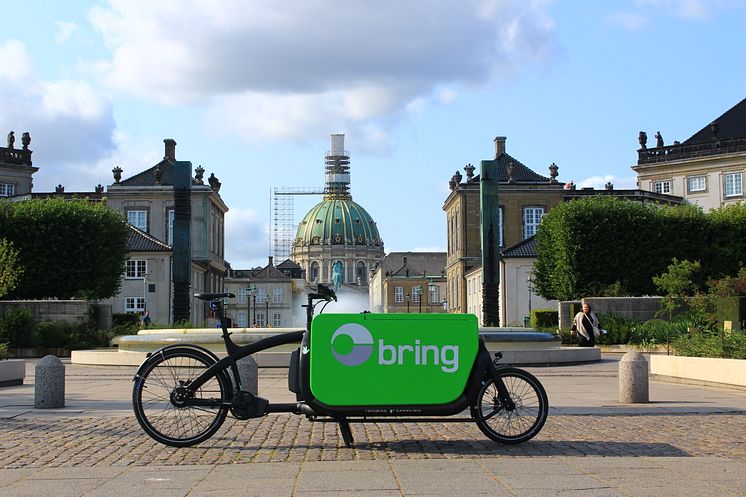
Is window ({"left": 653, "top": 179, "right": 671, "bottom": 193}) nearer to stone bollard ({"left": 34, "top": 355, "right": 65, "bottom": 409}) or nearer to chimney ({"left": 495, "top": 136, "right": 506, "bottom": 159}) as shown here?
chimney ({"left": 495, "top": 136, "right": 506, "bottom": 159})

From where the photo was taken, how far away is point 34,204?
59.2 m

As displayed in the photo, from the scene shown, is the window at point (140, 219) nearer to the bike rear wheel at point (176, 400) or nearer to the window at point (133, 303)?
the window at point (133, 303)

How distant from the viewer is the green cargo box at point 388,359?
9883 millimetres

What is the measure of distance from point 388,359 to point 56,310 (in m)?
36.6

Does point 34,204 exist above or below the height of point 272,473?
above

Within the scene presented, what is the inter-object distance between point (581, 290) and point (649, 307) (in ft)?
52.8

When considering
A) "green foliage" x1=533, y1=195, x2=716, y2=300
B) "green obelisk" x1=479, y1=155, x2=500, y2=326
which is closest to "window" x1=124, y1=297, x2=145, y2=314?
"green foliage" x1=533, y1=195, x2=716, y2=300

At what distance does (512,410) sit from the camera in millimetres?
10289

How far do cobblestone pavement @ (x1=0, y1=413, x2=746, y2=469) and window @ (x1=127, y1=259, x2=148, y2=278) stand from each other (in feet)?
242

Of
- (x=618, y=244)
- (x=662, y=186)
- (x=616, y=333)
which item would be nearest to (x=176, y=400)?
(x=616, y=333)

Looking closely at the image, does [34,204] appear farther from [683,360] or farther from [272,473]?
[272,473]

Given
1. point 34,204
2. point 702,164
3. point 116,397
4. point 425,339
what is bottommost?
point 116,397

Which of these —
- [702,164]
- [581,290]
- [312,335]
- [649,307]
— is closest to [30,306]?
[649,307]

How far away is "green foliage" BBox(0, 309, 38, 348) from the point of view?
4016 cm
